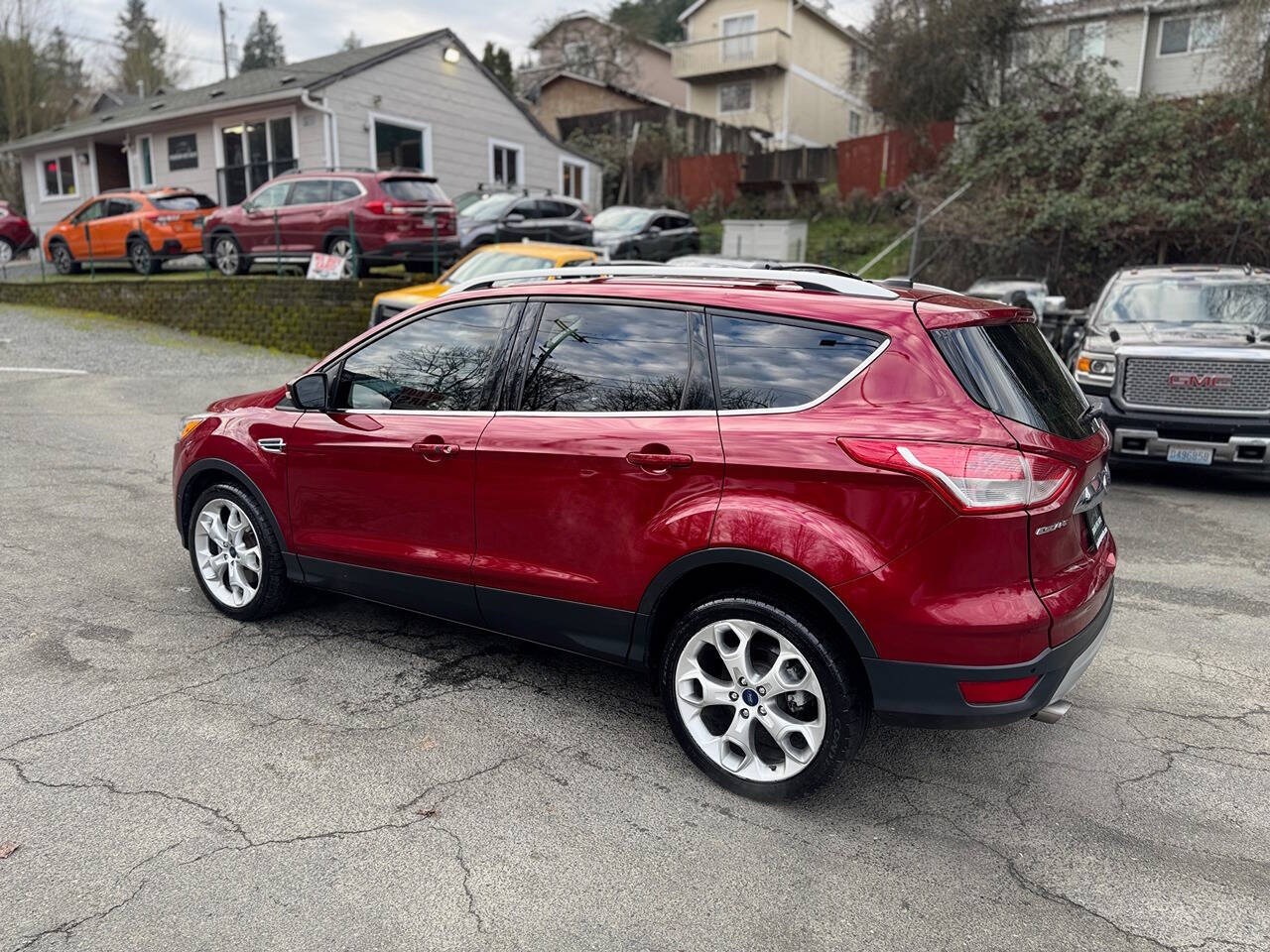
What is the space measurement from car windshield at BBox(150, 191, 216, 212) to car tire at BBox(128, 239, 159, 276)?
0.83 metres

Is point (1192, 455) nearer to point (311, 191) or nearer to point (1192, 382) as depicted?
point (1192, 382)

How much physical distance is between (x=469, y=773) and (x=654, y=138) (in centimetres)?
3076

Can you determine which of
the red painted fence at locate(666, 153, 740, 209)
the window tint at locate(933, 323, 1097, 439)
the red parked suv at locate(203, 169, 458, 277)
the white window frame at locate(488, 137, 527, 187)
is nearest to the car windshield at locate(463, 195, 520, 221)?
the red parked suv at locate(203, 169, 458, 277)

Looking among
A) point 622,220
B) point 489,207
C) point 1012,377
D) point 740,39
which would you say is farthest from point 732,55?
point 1012,377

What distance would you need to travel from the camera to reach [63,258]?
2058 cm

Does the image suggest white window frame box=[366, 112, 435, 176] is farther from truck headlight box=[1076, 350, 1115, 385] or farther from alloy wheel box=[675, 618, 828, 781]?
alloy wheel box=[675, 618, 828, 781]

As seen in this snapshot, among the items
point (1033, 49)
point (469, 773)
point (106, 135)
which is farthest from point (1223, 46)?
point (106, 135)

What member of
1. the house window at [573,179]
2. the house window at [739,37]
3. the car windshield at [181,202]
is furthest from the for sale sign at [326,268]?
the house window at [739,37]

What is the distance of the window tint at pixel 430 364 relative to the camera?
12.9 ft

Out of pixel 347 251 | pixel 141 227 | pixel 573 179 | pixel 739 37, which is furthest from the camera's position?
pixel 739 37

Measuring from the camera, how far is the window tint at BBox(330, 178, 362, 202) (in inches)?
606

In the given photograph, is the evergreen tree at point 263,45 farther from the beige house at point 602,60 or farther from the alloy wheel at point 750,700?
the alloy wheel at point 750,700

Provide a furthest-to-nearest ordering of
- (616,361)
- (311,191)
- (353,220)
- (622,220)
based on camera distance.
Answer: (622,220)
(311,191)
(353,220)
(616,361)

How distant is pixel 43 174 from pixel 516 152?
48.5 feet
